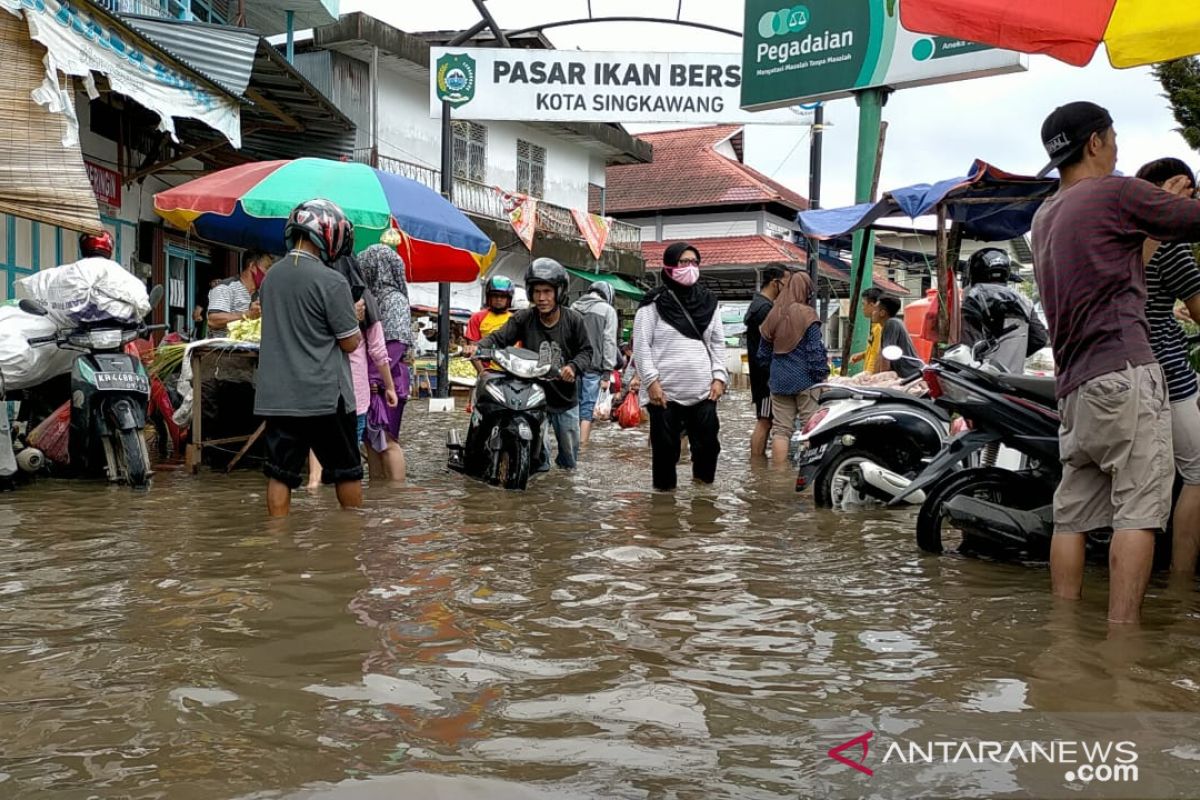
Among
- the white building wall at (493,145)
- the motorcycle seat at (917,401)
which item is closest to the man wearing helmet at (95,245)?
the motorcycle seat at (917,401)

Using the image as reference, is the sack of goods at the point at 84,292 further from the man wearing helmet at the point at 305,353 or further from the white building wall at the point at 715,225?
the white building wall at the point at 715,225

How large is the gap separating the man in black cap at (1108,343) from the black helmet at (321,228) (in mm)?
3515

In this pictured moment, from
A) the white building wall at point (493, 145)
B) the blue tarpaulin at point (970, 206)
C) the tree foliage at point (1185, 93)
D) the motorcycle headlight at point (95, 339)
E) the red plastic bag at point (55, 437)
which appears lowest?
the red plastic bag at point (55, 437)

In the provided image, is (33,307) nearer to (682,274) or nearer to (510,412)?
(510,412)

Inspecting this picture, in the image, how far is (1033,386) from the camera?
15.6 ft

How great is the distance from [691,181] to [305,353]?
33.6 meters

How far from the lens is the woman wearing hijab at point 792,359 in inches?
361

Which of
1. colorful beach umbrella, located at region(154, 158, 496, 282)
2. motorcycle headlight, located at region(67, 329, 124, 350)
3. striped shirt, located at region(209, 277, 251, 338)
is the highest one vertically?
colorful beach umbrella, located at region(154, 158, 496, 282)

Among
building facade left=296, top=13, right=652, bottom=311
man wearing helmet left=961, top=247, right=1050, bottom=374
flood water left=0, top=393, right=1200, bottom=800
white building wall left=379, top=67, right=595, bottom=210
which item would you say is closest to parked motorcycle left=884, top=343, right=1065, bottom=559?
flood water left=0, top=393, right=1200, bottom=800

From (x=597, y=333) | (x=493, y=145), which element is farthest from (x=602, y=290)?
(x=493, y=145)

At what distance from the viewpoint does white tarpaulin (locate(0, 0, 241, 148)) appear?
7234 millimetres

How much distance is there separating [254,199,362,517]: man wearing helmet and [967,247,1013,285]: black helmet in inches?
158

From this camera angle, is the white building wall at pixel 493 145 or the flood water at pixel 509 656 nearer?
the flood water at pixel 509 656

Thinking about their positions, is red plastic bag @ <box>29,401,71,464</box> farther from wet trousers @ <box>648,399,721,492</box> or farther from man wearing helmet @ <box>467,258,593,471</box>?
wet trousers @ <box>648,399,721,492</box>
